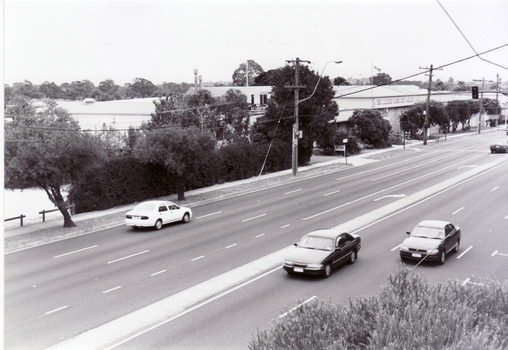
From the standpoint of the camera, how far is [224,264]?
18.8 metres

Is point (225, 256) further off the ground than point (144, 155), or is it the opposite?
point (144, 155)

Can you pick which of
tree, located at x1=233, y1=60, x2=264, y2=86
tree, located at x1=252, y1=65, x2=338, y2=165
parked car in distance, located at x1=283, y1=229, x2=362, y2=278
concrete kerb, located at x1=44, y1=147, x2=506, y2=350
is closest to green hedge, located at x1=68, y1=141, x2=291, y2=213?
tree, located at x1=252, y1=65, x2=338, y2=165

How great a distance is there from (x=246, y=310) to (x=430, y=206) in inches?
747

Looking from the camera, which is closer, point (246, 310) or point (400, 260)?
point (246, 310)

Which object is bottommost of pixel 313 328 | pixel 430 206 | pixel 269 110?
pixel 430 206

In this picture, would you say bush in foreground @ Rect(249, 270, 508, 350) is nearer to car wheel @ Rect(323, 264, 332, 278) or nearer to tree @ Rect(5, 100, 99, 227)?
car wheel @ Rect(323, 264, 332, 278)

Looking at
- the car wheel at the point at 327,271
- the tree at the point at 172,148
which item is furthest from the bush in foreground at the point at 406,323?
the tree at the point at 172,148

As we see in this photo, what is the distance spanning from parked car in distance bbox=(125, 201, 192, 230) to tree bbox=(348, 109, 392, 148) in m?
45.8

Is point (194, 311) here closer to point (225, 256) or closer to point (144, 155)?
point (225, 256)

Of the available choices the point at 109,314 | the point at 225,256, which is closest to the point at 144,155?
the point at 225,256

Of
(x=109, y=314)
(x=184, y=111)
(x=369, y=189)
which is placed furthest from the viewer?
(x=184, y=111)

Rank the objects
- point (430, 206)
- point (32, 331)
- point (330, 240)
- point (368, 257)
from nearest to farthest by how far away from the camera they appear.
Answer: point (32, 331) → point (330, 240) → point (368, 257) → point (430, 206)

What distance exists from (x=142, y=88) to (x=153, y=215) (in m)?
93.1

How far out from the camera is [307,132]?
163 ft
